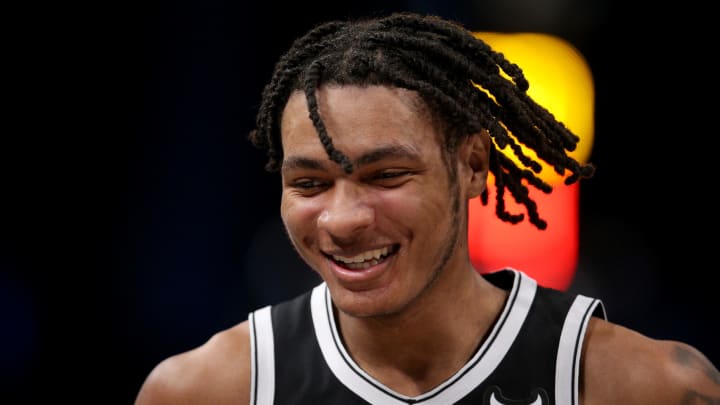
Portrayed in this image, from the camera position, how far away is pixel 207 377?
2.14 meters

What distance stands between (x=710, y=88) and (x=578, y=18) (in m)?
0.60

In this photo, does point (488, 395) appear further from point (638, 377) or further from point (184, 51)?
point (184, 51)

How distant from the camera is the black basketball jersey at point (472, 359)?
6.56ft

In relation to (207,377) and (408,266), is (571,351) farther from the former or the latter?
(207,377)

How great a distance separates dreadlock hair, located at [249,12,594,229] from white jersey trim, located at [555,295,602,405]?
312 mm

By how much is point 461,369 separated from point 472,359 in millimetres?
35

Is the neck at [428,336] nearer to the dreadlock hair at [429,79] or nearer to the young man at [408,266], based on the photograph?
the young man at [408,266]

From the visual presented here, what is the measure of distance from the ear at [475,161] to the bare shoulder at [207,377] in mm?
686

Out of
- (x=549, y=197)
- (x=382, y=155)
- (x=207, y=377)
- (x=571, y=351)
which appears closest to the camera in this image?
(x=382, y=155)

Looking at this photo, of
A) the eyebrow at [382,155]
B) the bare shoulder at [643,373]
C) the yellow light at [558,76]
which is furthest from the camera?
the yellow light at [558,76]

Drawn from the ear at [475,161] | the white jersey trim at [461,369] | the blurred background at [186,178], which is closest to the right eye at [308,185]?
the ear at [475,161]

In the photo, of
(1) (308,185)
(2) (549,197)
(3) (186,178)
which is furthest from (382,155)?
(2) (549,197)

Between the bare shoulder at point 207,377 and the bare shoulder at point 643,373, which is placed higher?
the bare shoulder at point 207,377

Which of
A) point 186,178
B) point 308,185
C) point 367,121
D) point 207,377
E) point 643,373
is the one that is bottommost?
point 643,373
